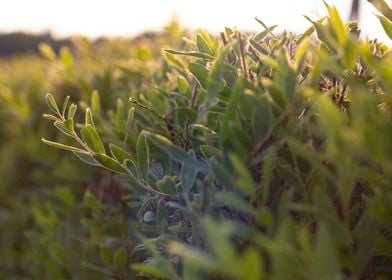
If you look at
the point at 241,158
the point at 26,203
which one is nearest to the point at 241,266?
the point at 241,158

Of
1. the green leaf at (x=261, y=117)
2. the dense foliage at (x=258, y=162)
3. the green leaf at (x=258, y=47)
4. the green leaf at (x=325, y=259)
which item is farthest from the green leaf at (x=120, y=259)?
the green leaf at (x=325, y=259)

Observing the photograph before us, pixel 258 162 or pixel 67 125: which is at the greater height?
pixel 258 162

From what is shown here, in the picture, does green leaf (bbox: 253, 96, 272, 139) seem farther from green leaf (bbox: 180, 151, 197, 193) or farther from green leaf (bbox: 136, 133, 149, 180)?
green leaf (bbox: 136, 133, 149, 180)

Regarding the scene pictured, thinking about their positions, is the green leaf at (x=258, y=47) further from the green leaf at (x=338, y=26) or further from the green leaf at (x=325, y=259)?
the green leaf at (x=325, y=259)

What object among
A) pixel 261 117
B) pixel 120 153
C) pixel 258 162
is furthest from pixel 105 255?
pixel 261 117

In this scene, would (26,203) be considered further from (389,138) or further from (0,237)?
(389,138)

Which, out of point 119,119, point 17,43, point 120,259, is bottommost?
point 17,43

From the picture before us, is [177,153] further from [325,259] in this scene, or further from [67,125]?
[325,259]
